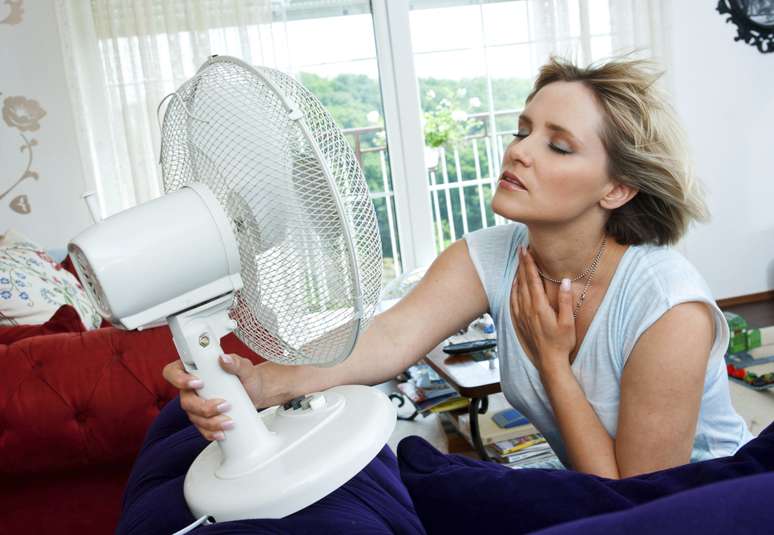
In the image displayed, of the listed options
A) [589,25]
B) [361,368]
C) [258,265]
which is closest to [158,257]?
[258,265]

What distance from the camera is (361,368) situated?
1.14 m

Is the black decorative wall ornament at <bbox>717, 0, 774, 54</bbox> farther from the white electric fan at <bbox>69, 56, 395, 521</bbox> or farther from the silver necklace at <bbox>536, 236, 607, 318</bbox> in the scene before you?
the white electric fan at <bbox>69, 56, 395, 521</bbox>

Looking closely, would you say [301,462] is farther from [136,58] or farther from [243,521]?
[136,58]

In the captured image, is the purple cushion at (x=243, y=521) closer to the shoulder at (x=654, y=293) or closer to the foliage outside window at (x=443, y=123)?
the shoulder at (x=654, y=293)

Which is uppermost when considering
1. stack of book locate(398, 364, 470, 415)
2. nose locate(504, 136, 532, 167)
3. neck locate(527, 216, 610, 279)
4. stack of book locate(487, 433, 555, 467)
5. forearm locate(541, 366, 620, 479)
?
nose locate(504, 136, 532, 167)

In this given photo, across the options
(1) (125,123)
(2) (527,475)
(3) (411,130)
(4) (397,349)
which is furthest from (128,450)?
(3) (411,130)

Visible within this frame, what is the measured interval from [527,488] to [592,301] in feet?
2.14

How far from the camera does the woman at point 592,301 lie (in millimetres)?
1011

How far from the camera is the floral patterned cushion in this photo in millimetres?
2234

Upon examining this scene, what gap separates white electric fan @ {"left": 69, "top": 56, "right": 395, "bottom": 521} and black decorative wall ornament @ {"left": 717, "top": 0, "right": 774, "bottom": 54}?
3985 millimetres

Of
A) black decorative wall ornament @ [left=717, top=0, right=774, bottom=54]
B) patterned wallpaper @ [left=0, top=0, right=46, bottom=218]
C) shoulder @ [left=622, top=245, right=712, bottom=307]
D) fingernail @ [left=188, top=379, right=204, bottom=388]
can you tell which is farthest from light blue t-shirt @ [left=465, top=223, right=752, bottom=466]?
black decorative wall ornament @ [left=717, top=0, right=774, bottom=54]

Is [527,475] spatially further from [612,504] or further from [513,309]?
[513,309]

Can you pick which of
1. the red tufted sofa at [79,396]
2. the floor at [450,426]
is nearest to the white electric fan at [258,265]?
the red tufted sofa at [79,396]

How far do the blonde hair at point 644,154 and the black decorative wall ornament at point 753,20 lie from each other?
11.2 feet
